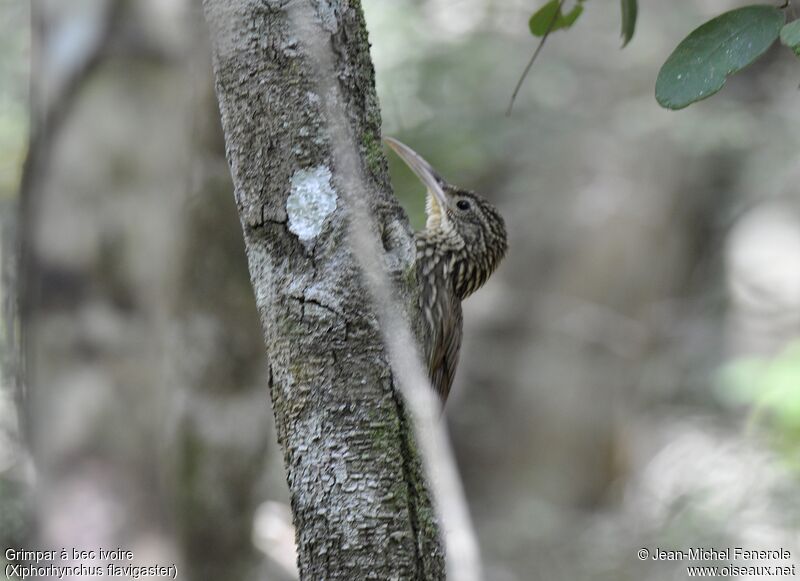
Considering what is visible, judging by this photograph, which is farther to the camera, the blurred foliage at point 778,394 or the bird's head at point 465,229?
the blurred foliage at point 778,394

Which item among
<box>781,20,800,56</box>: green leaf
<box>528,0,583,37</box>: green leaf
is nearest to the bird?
<box>528,0,583,37</box>: green leaf

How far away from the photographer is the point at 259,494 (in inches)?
183

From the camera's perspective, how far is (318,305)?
5.84 feet

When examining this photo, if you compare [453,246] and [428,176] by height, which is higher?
[428,176]

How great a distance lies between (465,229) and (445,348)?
53 centimetres

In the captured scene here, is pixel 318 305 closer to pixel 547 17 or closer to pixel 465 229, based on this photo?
pixel 547 17

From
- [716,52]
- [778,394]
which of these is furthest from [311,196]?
[778,394]

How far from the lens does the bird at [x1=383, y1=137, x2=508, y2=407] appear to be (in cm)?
399

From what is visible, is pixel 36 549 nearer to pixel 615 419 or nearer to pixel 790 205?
pixel 615 419

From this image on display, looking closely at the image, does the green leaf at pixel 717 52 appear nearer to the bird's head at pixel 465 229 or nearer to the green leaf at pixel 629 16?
the green leaf at pixel 629 16

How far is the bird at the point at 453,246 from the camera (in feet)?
13.1

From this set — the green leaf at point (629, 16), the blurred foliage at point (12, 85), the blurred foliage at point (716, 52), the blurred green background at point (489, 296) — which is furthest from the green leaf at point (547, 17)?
the blurred foliage at point (12, 85)

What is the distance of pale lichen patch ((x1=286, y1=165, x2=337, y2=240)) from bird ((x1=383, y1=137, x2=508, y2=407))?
7.12 ft

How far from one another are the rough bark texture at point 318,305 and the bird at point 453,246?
2.14 m
